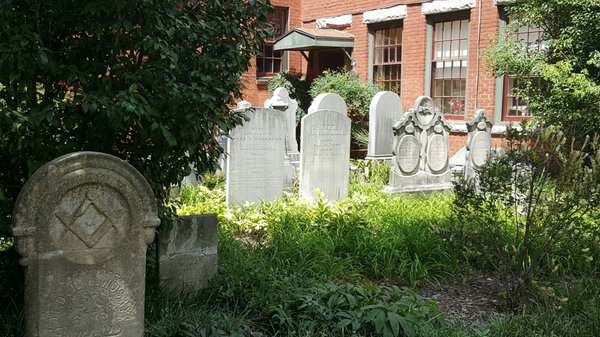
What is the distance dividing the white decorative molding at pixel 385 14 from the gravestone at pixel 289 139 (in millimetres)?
4112

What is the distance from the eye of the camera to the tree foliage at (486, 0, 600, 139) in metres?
11.2

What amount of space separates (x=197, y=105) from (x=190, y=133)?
22 cm

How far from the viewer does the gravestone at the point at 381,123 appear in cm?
1335

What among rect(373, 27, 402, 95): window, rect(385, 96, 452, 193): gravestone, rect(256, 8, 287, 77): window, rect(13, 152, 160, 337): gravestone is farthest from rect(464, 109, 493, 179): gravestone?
rect(256, 8, 287, 77): window

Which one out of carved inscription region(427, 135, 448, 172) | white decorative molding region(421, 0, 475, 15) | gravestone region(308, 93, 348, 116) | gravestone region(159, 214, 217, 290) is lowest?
gravestone region(159, 214, 217, 290)

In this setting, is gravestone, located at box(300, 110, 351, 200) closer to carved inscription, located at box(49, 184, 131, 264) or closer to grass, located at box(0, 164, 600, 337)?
grass, located at box(0, 164, 600, 337)

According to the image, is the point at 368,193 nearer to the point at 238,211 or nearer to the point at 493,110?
the point at 238,211

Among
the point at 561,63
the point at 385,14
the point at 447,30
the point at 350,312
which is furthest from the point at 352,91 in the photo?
the point at 350,312

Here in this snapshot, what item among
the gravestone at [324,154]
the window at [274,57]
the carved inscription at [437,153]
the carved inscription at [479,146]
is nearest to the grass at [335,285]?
the gravestone at [324,154]

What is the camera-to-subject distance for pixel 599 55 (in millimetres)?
11070

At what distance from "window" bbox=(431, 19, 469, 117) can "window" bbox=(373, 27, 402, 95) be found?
1322 millimetres

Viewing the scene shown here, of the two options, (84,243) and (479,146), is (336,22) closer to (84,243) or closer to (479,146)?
(479,146)

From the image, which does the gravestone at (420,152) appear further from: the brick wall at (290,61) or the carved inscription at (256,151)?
the brick wall at (290,61)

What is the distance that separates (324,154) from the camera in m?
9.66
